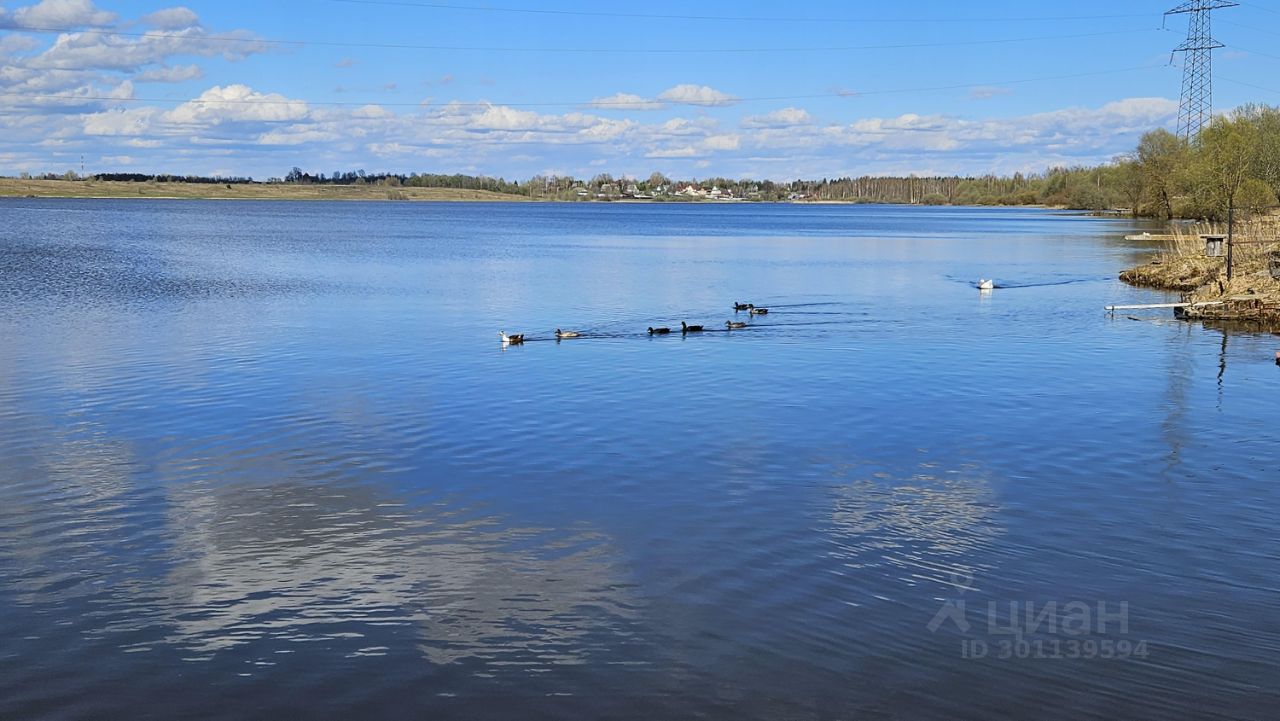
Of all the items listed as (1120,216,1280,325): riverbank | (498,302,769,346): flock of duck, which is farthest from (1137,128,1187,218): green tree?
(498,302,769,346): flock of duck

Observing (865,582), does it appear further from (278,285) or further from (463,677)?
(278,285)

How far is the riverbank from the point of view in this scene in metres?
38.6

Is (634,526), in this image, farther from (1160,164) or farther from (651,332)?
(1160,164)

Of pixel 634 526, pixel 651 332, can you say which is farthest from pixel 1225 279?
pixel 634 526

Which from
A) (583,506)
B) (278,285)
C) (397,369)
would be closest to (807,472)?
(583,506)

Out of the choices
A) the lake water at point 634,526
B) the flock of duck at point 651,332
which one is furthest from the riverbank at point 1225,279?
the flock of duck at point 651,332

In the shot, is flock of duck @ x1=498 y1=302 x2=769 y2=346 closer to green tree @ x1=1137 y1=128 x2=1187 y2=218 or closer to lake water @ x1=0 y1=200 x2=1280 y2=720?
lake water @ x1=0 y1=200 x2=1280 y2=720

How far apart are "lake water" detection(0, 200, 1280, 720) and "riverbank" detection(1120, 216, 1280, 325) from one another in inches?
180

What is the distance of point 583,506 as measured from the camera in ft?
51.0

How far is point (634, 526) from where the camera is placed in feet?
48.0

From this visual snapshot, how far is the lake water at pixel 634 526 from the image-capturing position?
1012 cm

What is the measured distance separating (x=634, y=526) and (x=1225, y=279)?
38.2 metres

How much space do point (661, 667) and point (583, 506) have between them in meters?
5.37

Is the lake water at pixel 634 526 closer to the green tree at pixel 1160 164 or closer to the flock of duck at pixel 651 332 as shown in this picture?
the flock of duck at pixel 651 332
